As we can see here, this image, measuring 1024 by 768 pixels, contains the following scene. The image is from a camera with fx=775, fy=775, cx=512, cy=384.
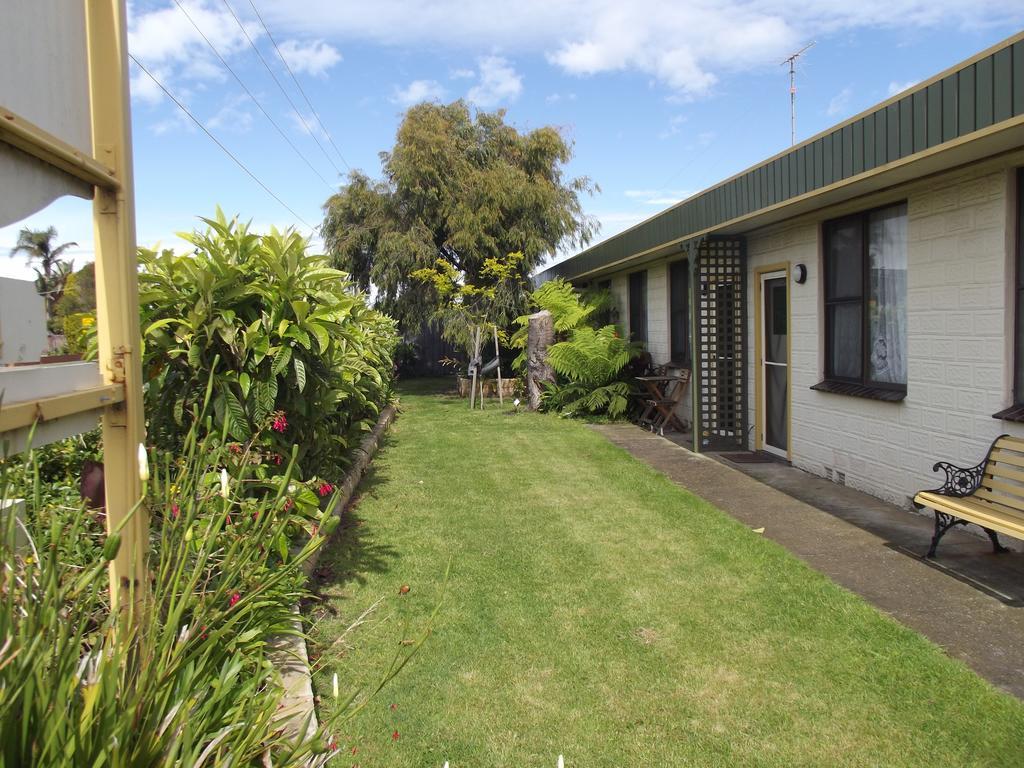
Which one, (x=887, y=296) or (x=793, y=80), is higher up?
(x=793, y=80)

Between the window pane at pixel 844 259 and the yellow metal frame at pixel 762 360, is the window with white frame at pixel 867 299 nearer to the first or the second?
the window pane at pixel 844 259

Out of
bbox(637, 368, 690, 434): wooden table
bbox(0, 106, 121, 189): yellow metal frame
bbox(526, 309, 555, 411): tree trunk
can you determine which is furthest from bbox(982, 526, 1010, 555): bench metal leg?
bbox(526, 309, 555, 411): tree trunk

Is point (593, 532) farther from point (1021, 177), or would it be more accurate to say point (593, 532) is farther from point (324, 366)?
point (1021, 177)

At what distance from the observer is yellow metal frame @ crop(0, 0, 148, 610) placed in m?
2.02

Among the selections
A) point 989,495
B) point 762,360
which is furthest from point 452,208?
point 989,495

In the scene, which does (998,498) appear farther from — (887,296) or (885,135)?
(885,135)

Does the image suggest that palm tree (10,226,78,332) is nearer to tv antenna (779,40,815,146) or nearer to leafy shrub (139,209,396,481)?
leafy shrub (139,209,396,481)

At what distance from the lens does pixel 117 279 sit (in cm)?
203

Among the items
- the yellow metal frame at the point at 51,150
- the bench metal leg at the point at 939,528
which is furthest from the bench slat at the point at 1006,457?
the yellow metal frame at the point at 51,150

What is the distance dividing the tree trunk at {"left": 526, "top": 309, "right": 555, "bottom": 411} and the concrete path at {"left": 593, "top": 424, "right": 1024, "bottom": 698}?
6.09 m

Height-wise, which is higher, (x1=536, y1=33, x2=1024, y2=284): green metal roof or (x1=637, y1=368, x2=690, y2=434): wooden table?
(x1=536, y1=33, x2=1024, y2=284): green metal roof

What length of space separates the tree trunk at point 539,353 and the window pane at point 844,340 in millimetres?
6586

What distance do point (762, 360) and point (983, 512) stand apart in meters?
4.59

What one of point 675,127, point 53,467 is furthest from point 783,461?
point 675,127
